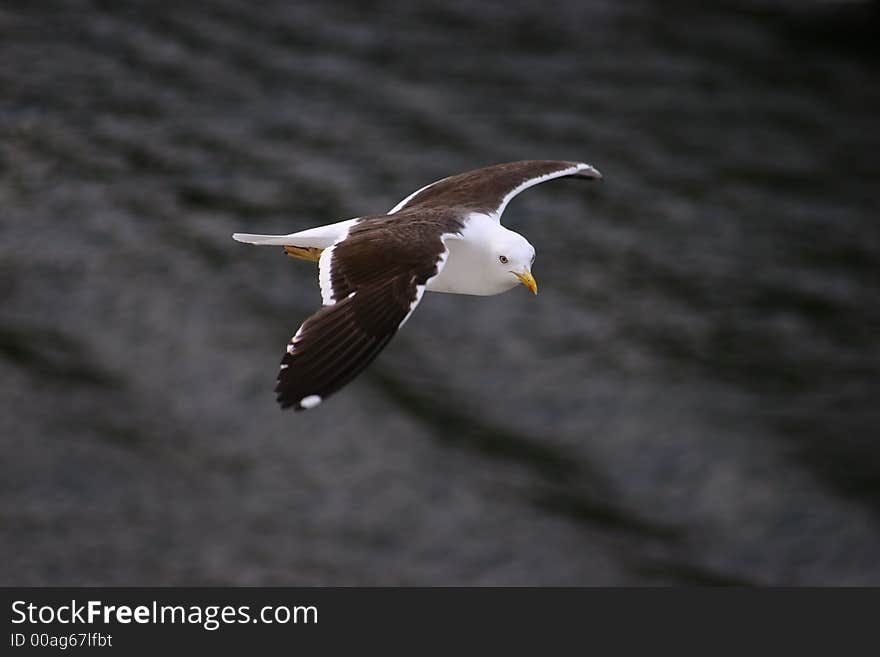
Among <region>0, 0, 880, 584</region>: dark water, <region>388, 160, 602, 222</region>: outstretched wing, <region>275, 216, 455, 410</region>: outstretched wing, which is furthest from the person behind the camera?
<region>0, 0, 880, 584</region>: dark water

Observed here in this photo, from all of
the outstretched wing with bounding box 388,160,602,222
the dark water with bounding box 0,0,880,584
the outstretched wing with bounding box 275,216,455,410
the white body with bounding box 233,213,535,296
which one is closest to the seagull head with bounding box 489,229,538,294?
the white body with bounding box 233,213,535,296

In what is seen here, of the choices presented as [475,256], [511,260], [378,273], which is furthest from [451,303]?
[378,273]

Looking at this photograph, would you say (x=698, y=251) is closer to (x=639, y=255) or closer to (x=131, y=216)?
(x=639, y=255)

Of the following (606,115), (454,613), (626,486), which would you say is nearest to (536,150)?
(606,115)

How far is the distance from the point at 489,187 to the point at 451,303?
17.7 metres

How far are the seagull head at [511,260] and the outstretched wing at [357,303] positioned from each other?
1.88ft

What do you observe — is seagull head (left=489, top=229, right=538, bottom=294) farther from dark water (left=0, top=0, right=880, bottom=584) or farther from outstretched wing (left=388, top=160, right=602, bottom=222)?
dark water (left=0, top=0, right=880, bottom=584)

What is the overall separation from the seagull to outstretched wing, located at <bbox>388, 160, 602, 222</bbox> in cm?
13

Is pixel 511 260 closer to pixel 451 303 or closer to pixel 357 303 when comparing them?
pixel 357 303

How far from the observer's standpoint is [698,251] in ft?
115

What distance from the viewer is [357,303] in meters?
13.0

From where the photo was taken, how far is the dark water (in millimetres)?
29531

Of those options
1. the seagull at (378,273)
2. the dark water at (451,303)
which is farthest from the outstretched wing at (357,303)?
the dark water at (451,303)

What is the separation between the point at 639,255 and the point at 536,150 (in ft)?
11.2
